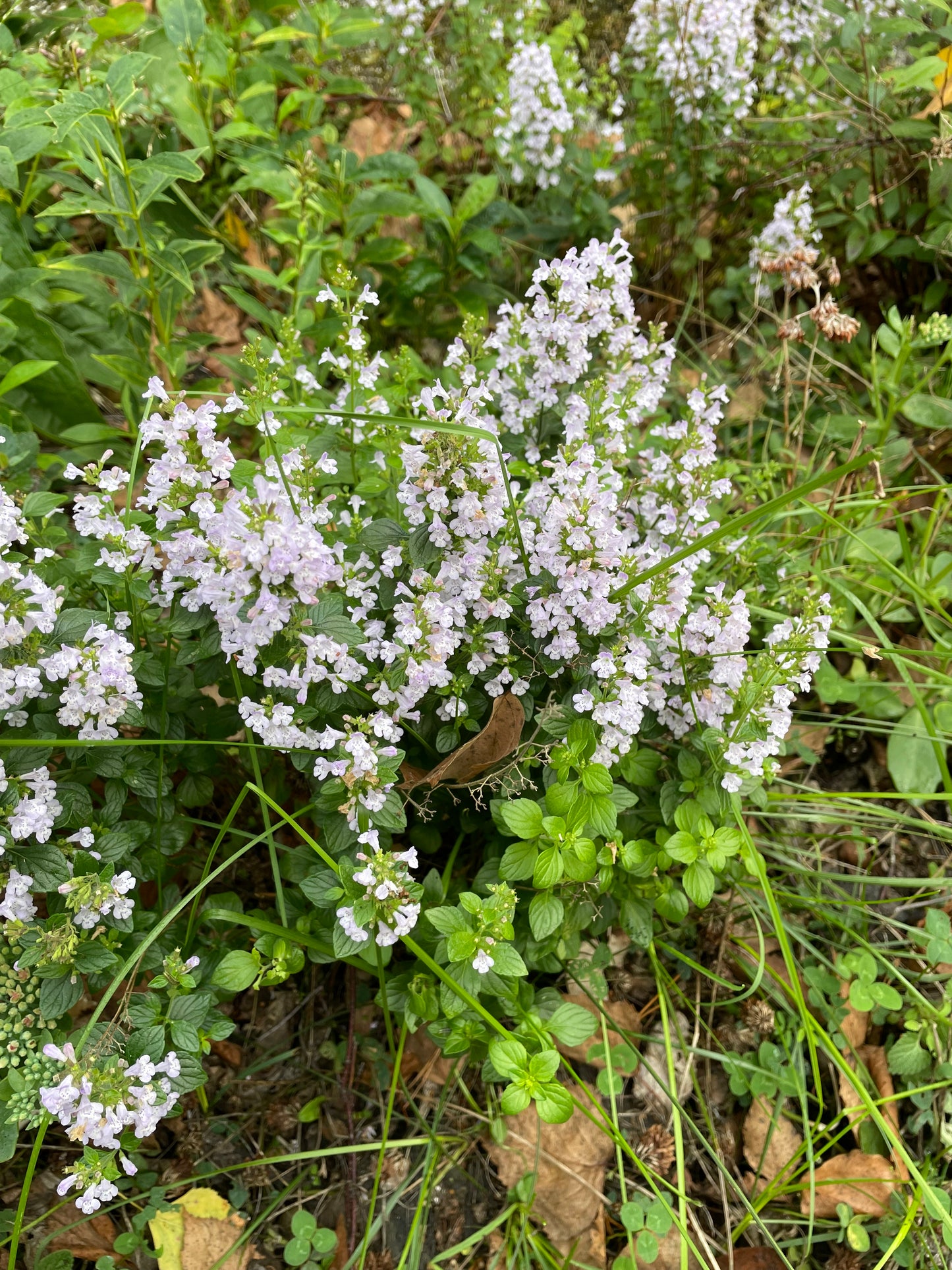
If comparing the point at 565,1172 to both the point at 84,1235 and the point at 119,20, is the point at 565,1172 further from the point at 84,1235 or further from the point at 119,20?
the point at 119,20

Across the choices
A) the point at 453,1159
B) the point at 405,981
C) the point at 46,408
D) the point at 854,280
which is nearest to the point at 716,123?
the point at 854,280

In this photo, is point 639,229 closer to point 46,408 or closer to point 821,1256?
point 46,408

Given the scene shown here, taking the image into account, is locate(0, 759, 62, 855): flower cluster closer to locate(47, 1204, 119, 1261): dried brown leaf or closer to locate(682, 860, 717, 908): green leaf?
locate(47, 1204, 119, 1261): dried brown leaf

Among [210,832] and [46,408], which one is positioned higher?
[46,408]

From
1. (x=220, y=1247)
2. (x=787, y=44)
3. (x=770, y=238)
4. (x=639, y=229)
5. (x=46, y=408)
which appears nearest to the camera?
(x=220, y=1247)

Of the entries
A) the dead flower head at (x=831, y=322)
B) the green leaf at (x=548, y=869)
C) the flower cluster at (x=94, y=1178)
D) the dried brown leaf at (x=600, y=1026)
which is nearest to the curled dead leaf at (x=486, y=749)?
the green leaf at (x=548, y=869)

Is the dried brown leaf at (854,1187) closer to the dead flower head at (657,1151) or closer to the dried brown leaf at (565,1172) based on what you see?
the dead flower head at (657,1151)
